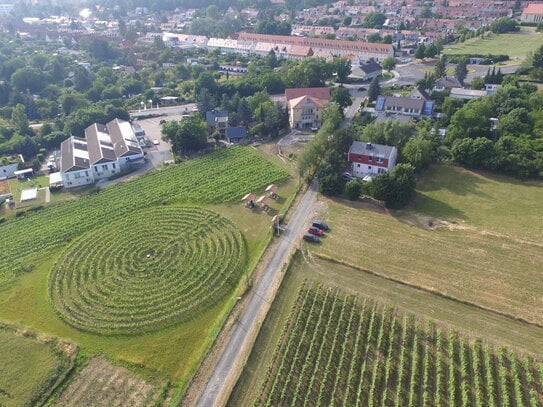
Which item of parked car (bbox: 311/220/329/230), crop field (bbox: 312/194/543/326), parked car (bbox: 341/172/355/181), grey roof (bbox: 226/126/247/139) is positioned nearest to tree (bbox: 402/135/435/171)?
parked car (bbox: 341/172/355/181)

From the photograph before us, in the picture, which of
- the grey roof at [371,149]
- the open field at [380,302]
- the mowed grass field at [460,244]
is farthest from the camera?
the grey roof at [371,149]

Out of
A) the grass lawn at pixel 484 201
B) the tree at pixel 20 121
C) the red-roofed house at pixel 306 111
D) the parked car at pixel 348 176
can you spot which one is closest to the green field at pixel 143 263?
the parked car at pixel 348 176

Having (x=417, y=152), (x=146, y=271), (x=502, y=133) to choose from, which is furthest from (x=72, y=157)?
(x=502, y=133)

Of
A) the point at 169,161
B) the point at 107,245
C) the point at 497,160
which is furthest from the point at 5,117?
the point at 497,160

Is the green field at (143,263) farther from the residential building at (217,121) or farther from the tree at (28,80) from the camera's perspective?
the tree at (28,80)

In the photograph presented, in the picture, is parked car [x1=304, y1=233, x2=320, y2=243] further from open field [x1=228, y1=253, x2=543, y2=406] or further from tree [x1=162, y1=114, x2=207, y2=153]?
tree [x1=162, y1=114, x2=207, y2=153]

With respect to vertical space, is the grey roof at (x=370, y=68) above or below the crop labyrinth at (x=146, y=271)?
above

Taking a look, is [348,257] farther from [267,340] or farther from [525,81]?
[525,81]
